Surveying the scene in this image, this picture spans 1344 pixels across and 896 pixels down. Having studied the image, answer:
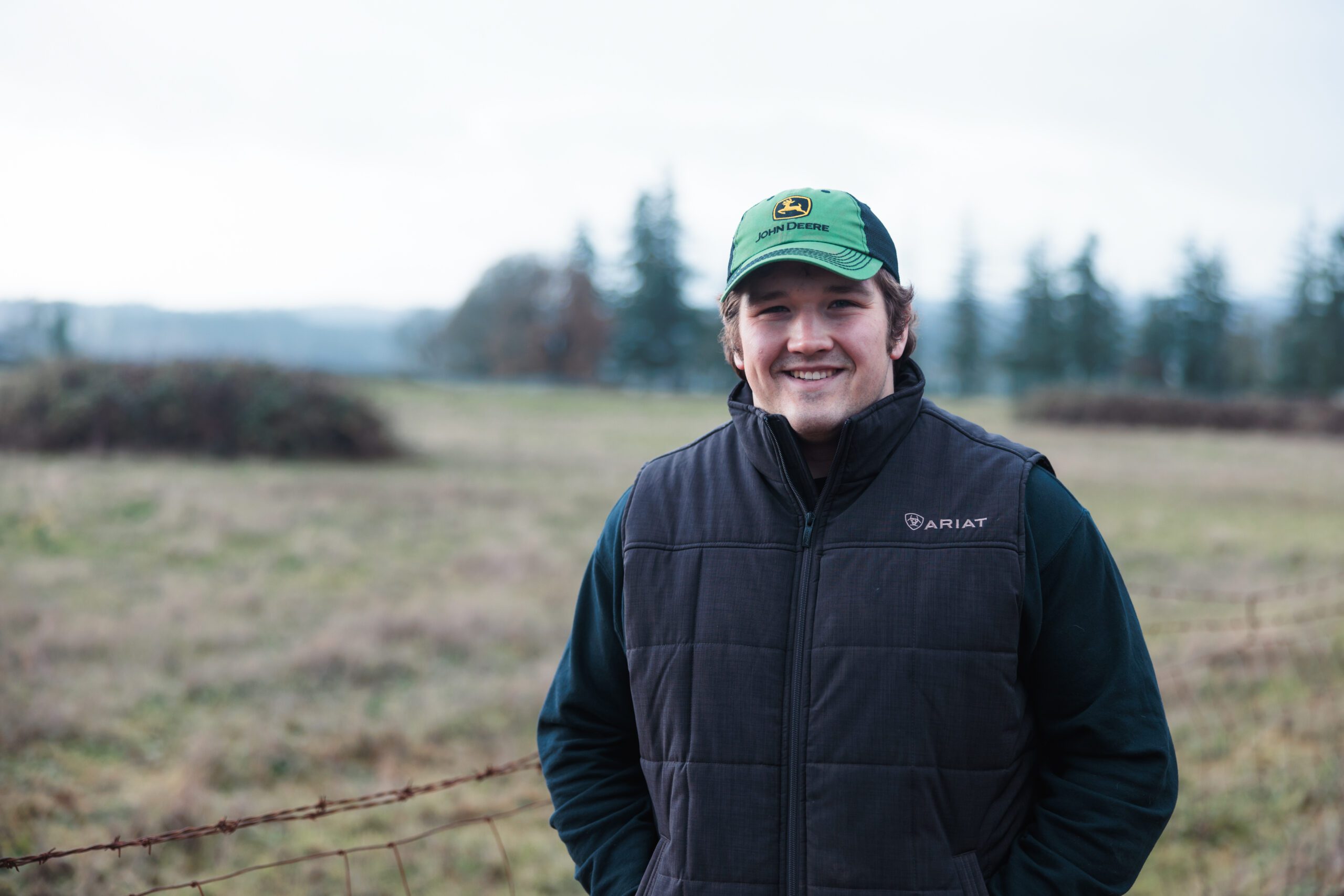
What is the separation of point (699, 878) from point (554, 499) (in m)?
12.7

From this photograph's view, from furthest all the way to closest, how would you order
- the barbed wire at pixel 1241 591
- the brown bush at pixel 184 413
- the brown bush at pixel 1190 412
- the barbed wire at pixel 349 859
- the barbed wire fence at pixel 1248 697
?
the brown bush at pixel 1190 412 < the brown bush at pixel 184 413 < the barbed wire at pixel 1241 591 < the barbed wire fence at pixel 1248 697 < the barbed wire at pixel 349 859

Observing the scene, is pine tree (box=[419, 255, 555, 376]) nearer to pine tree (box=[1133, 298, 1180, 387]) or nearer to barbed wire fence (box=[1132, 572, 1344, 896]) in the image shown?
pine tree (box=[1133, 298, 1180, 387])

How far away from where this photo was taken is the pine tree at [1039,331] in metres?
58.4

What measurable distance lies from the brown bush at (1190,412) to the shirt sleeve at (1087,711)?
38503mm

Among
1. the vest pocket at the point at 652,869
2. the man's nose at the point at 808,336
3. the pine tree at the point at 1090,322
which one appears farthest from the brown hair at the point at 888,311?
the pine tree at the point at 1090,322

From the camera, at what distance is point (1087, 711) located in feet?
5.56

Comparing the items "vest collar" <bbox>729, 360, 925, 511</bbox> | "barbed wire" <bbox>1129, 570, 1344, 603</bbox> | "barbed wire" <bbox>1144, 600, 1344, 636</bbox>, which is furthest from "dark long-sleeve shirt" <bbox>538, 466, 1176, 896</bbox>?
"barbed wire" <bbox>1129, 570, 1344, 603</bbox>

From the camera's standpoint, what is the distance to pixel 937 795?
64.5 inches

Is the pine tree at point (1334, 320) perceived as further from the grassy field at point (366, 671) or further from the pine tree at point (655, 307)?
the grassy field at point (366, 671)

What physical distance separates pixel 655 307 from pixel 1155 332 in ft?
99.6

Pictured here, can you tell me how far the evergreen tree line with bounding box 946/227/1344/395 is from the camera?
5488 cm

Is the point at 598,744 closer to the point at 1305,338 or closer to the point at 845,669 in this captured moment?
the point at 845,669

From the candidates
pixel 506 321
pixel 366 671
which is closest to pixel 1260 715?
pixel 366 671

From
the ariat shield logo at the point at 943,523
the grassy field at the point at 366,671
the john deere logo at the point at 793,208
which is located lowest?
the grassy field at the point at 366,671
